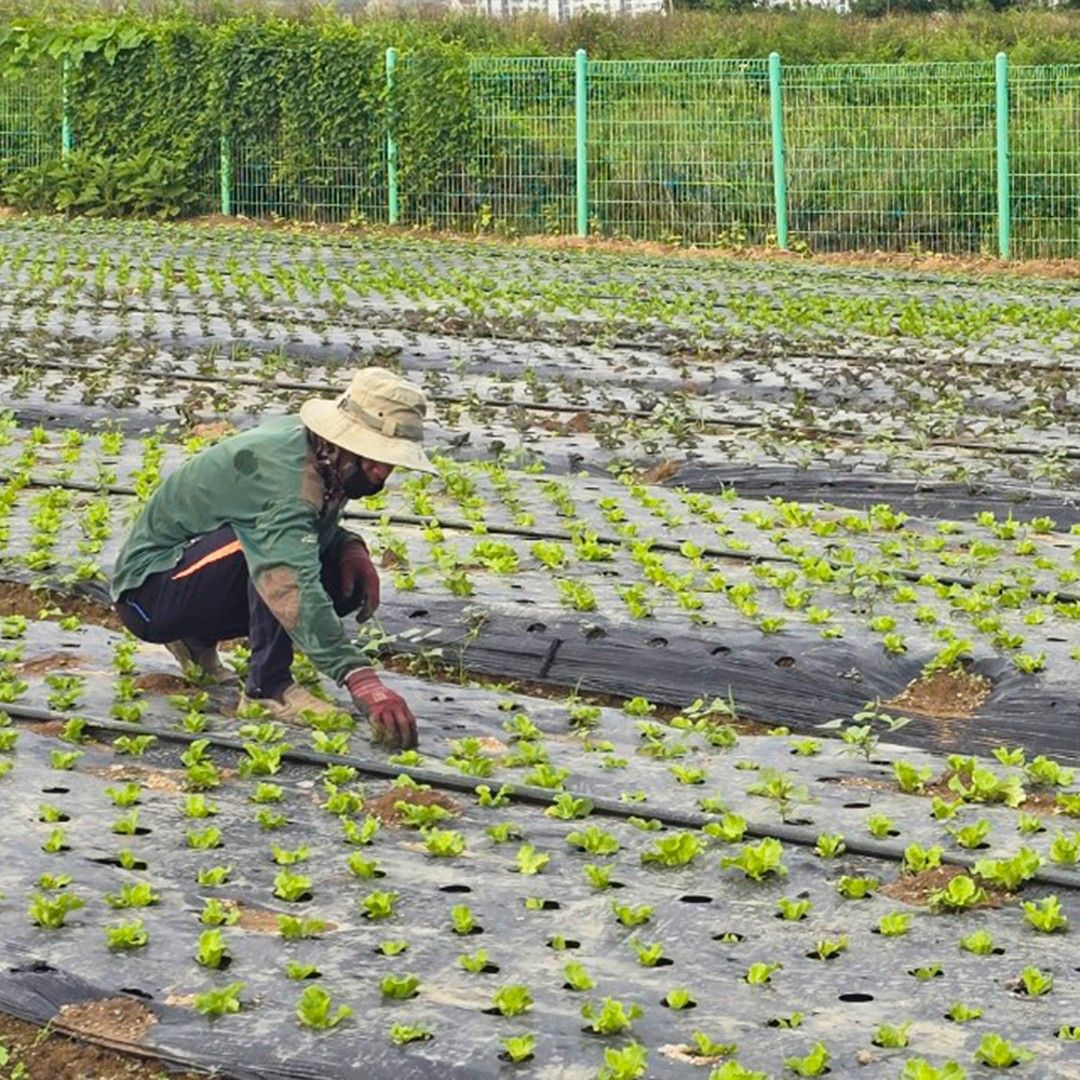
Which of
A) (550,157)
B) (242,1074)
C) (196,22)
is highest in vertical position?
(196,22)

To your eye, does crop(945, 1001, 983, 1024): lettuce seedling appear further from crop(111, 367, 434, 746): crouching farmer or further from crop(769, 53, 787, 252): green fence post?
crop(769, 53, 787, 252): green fence post

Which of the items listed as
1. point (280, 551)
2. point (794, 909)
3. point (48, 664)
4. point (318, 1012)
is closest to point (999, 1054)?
point (794, 909)

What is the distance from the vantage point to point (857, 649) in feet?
22.4

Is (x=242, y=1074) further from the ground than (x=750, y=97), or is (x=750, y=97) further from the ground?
(x=750, y=97)

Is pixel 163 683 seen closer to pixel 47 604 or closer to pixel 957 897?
pixel 47 604

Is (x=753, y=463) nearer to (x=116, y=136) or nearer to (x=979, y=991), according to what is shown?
(x=979, y=991)

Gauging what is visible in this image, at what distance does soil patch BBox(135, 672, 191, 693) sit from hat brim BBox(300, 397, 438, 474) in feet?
3.74

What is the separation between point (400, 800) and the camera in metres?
5.22

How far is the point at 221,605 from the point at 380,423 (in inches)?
31.7

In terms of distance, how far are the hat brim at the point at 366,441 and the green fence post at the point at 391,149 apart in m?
17.7

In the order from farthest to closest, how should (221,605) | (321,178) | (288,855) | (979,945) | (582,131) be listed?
(321,178) < (582,131) < (221,605) < (288,855) < (979,945)

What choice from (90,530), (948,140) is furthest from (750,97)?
(90,530)

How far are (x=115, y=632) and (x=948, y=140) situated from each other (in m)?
14.8

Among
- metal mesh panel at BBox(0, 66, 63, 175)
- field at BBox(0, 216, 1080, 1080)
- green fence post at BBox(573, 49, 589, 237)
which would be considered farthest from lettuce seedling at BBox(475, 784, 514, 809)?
metal mesh panel at BBox(0, 66, 63, 175)
